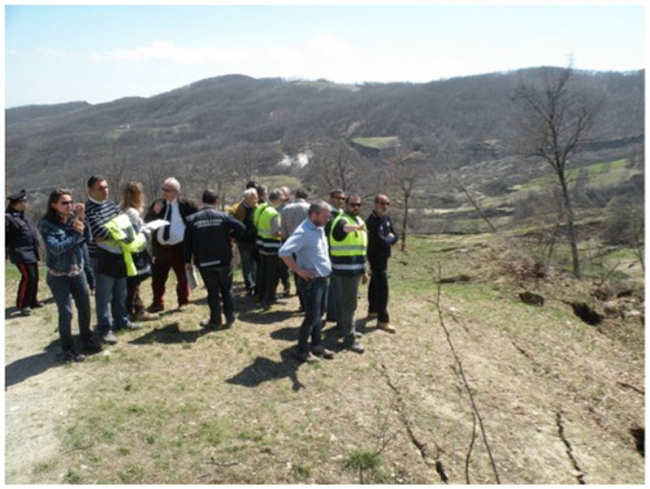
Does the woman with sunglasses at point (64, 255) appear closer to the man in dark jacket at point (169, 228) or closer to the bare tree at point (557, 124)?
the man in dark jacket at point (169, 228)

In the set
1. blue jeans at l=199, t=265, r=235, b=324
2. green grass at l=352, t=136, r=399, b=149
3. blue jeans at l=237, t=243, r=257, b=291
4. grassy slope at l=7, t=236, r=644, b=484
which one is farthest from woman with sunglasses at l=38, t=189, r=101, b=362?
green grass at l=352, t=136, r=399, b=149

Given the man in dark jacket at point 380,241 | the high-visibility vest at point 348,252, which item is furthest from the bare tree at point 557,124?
the high-visibility vest at point 348,252

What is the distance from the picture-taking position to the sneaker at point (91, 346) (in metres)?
6.20

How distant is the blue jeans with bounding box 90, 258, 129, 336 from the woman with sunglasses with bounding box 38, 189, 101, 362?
396 mm

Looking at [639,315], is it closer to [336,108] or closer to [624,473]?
[624,473]

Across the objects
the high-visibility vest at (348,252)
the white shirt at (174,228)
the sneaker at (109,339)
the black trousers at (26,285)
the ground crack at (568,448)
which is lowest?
the ground crack at (568,448)

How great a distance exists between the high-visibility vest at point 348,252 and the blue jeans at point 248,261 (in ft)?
9.38

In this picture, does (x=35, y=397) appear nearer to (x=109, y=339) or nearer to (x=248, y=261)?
(x=109, y=339)

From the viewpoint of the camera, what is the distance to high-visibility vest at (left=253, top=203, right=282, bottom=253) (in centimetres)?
818

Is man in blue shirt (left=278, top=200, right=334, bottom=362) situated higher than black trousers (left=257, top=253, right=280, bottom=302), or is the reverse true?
man in blue shirt (left=278, top=200, right=334, bottom=362)

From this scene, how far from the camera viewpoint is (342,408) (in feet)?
18.0

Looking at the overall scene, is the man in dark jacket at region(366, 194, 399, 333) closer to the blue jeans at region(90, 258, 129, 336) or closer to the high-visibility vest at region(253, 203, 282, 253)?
the high-visibility vest at region(253, 203, 282, 253)

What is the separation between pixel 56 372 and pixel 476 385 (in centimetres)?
516

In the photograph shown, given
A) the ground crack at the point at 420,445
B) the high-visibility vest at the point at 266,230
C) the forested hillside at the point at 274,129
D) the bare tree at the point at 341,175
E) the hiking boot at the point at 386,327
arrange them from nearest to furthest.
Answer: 1. the ground crack at the point at 420,445
2. the hiking boot at the point at 386,327
3. the high-visibility vest at the point at 266,230
4. the bare tree at the point at 341,175
5. the forested hillside at the point at 274,129
